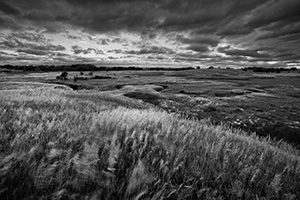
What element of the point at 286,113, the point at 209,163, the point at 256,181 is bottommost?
the point at 286,113

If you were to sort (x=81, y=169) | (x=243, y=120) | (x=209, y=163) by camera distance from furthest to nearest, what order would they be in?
(x=243, y=120)
(x=209, y=163)
(x=81, y=169)

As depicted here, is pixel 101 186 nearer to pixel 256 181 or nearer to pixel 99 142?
pixel 99 142

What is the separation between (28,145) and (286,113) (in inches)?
1389

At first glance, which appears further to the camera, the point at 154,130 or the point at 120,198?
the point at 154,130

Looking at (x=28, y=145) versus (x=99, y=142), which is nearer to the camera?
(x=28, y=145)

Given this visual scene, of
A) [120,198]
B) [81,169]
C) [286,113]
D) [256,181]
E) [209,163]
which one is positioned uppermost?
[81,169]

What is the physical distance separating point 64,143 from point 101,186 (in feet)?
4.39

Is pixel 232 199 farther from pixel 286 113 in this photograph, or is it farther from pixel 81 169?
pixel 286 113

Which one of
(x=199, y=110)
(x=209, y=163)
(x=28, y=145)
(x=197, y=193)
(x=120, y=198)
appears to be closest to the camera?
(x=120, y=198)

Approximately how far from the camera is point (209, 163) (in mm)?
3363

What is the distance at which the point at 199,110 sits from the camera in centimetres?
2841

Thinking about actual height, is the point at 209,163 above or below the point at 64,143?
below

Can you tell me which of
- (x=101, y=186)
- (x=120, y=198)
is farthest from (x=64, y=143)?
(x=120, y=198)

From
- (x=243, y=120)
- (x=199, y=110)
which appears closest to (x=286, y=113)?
(x=243, y=120)
